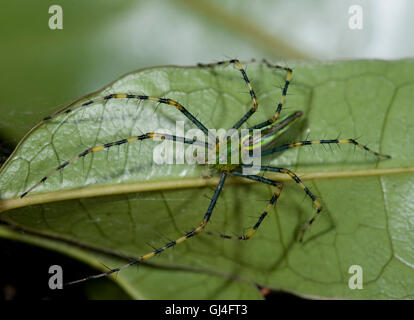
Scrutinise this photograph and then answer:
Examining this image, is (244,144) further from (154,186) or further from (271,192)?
(154,186)

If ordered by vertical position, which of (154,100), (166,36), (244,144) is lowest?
(244,144)

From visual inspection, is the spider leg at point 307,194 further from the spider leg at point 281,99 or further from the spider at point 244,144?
the spider leg at point 281,99

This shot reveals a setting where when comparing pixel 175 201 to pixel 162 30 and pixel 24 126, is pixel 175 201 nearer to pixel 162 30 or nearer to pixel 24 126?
pixel 24 126

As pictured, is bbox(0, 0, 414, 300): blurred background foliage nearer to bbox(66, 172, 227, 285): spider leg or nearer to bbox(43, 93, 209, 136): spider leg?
bbox(43, 93, 209, 136): spider leg

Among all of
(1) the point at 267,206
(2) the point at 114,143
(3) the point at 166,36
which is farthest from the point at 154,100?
(3) the point at 166,36

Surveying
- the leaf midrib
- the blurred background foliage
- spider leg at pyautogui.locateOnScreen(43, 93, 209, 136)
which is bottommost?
the leaf midrib

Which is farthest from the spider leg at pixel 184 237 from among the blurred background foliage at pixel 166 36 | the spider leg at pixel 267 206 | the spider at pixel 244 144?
the blurred background foliage at pixel 166 36

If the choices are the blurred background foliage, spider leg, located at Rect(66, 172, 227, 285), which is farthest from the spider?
the blurred background foliage
